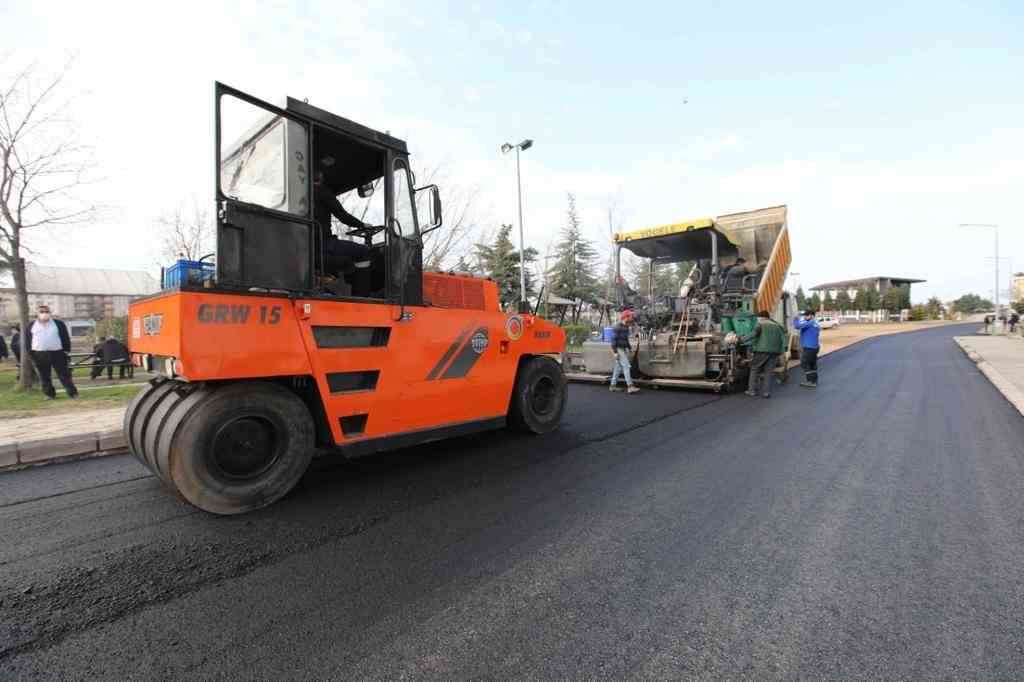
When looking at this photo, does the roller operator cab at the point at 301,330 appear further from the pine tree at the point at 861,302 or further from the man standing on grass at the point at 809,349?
the pine tree at the point at 861,302

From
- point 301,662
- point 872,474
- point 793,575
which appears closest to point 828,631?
point 793,575

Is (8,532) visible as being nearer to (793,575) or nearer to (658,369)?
(793,575)

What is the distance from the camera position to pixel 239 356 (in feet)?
10.2

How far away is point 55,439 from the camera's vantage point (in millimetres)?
4680

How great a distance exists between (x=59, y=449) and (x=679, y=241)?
9.66m

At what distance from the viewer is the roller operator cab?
10.1ft

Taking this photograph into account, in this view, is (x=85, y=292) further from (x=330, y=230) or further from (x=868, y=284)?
(x=868, y=284)

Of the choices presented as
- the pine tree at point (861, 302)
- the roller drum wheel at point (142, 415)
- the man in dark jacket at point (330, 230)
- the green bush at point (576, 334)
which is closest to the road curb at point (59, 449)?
the roller drum wheel at point (142, 415)

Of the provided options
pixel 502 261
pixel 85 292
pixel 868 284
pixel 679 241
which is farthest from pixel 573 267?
pixel 868 284

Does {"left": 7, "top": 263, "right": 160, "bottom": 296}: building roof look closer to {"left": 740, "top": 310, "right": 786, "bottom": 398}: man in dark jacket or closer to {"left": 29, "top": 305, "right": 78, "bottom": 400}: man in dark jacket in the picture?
{"left": 29, "top": 305, "right": 78, "bottom": 400}: man in dark jacket

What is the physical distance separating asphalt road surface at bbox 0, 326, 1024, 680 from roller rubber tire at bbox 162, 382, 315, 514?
0.58ft

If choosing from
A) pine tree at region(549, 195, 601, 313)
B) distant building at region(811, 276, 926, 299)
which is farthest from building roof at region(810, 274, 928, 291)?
pine tree at region(549, 195, 601, 313)

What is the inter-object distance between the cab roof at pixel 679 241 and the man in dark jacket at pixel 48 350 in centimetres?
956

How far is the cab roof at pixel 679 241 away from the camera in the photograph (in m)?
8.98
